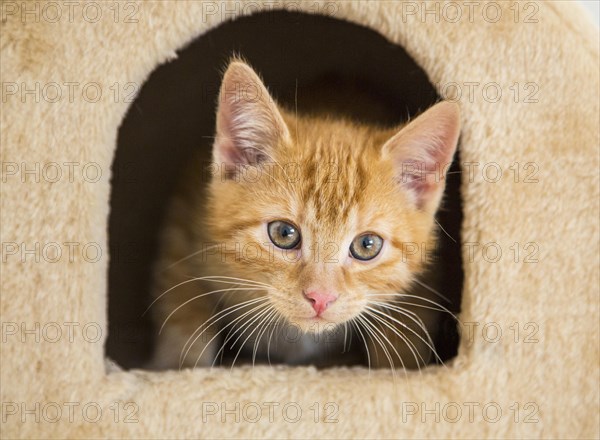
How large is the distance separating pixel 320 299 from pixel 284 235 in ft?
0.67

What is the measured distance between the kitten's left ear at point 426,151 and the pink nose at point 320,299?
1.31 ft

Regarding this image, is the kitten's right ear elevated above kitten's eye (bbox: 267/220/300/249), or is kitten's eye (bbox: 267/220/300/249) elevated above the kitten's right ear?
the kitten's right ear

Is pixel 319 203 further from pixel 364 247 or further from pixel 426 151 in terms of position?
pixel 426 151

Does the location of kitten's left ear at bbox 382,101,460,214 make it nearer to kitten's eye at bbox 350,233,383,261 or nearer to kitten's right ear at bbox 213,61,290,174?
kitten's eye at bbox 350,233,383,261

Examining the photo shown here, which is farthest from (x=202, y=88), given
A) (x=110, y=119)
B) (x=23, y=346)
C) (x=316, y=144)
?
(x=23, y=346)

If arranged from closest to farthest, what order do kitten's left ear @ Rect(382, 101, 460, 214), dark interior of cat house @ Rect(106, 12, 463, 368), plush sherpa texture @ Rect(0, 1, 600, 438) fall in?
plush sherpa texture @ Rect(0, 1, 600, 438), kitten's left ear @ Rect(382, 101, 460, 214), dark interior of cat house @ Rect(106, 12, 463, 368)

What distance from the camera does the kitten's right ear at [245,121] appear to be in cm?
146

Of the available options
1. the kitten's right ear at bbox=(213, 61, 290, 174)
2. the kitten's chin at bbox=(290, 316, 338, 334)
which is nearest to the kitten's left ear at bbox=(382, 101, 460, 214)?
the kitten's right ear at bbox=(213, 61, 290, 174)

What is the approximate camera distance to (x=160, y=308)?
5.89 feet

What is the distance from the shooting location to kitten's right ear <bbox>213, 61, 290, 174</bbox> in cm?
146

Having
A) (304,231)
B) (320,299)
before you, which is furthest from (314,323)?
(304,231)

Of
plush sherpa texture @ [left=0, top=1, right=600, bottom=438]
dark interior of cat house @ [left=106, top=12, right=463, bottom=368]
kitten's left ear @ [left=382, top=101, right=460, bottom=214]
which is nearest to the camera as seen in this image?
plush sherpa texture @ [left=0, top=1, right=600, bottom=438]

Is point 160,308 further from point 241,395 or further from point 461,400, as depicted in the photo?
point 461,400

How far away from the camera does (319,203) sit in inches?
59.3
